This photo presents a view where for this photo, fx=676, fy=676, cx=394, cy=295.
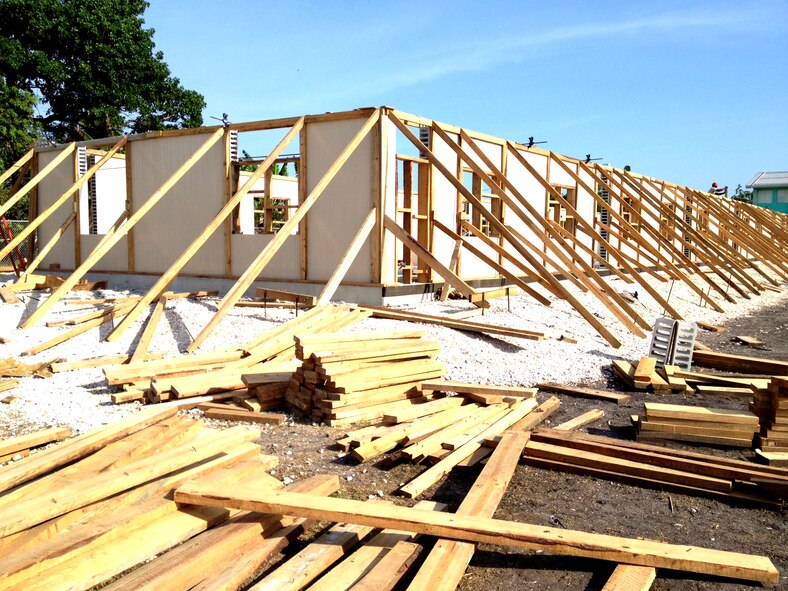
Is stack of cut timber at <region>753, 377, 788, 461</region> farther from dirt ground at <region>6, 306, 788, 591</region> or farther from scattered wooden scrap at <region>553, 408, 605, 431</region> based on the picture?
scattered wooden scrap at <region>553, 408, 605, 431</region>

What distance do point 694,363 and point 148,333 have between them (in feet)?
27.6

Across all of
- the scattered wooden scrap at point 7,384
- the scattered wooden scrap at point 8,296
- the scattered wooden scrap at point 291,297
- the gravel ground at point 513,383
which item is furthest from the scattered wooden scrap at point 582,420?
the scattered wooden scrap at point 8,296

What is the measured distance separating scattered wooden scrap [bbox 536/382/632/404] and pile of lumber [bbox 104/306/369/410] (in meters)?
3.24

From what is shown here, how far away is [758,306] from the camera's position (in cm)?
1880

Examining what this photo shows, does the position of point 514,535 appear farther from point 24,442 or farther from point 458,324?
point 458,324

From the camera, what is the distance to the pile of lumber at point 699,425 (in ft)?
20.3

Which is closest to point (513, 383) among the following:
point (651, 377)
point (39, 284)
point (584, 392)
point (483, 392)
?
point (584, 392)

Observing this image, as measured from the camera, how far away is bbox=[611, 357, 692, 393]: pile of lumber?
871 cm

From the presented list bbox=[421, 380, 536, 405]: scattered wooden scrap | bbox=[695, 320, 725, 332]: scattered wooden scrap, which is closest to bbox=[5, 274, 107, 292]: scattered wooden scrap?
bbox=[421, 380, 536, 405]: scattered wooden scrap

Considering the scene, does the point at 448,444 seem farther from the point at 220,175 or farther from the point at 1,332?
the point at 220,175

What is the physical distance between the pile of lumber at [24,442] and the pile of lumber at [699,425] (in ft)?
17.4

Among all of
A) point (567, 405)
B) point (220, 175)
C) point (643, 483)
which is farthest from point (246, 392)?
point (220, 175)

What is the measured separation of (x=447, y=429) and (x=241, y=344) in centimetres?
455

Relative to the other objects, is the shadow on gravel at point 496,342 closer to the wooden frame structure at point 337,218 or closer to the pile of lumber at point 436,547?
the wooden frame structure at point 337,218
